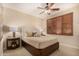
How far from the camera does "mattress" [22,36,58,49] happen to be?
6.21 ft

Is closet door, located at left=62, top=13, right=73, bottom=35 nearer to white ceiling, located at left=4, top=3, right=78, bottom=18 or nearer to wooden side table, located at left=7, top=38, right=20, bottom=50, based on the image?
white ceiling, located at left=4, top=3, right=78, bottom=18

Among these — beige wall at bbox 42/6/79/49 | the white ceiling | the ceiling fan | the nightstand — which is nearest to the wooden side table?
the nightstand

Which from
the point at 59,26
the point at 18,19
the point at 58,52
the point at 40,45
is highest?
the point at 18,19

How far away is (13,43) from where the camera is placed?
6.42 feet

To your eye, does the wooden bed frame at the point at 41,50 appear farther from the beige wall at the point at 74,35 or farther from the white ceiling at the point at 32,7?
the white ceiling at the point at 32,7

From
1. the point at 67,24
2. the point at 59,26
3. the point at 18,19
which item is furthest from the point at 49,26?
the point at 18,19

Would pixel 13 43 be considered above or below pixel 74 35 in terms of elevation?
below

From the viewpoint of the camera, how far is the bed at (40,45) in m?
1.90

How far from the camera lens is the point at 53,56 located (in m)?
2.00

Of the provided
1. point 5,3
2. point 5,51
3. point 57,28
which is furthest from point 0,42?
point 57,28

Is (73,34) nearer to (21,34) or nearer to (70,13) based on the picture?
(70,13)

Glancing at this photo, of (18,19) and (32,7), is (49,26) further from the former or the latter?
(18,19)

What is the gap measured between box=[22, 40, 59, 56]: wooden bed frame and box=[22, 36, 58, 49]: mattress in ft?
0.18

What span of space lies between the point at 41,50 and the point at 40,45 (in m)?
0.10
